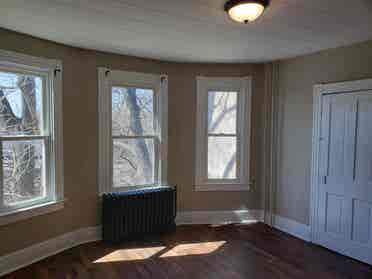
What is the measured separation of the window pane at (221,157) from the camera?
14.6ft

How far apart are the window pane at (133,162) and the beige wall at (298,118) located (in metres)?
1.91

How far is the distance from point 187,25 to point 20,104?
6.40ft

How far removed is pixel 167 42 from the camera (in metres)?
3.24

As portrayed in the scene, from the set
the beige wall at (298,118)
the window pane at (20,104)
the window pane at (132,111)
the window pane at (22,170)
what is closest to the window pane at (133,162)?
the window pane at (132,111)

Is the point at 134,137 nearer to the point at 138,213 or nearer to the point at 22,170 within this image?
the point at 138,213

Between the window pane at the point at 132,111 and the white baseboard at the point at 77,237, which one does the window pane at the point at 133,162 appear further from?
the white baseboard at the point at 77,237

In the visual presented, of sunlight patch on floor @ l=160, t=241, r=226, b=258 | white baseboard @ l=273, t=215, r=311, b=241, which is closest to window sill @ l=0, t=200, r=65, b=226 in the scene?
sunlight patch on floor @ l=160, t=241, r=226, b=258

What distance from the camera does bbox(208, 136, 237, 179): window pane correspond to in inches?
175

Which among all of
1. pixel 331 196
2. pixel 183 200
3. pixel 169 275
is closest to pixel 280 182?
pixel 331 196

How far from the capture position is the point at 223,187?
14.6ft

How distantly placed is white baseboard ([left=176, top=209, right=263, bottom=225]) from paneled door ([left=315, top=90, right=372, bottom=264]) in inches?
41.3

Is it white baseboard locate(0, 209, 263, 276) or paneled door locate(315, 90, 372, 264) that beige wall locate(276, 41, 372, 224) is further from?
white baseboard locate(0, 209, 263, 276)

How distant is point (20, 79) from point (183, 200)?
2679 mm

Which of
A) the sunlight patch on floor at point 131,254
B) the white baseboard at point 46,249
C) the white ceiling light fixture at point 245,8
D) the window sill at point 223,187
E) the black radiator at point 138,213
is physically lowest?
the sunlight patch on floor at point 131,254
